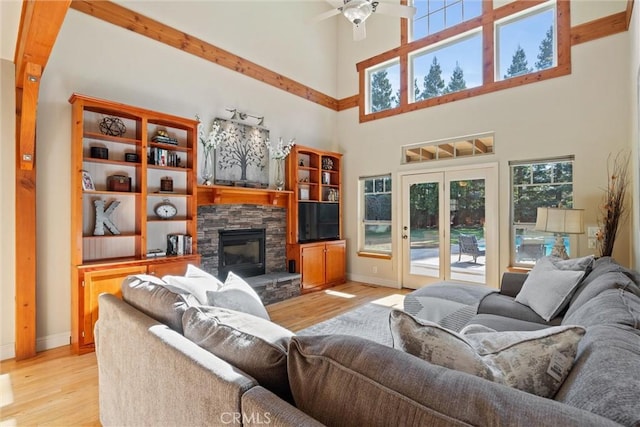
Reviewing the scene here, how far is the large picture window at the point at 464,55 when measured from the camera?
14.2 ft

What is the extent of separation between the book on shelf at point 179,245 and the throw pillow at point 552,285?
3.55 metres

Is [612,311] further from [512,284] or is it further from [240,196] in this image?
[240,196]

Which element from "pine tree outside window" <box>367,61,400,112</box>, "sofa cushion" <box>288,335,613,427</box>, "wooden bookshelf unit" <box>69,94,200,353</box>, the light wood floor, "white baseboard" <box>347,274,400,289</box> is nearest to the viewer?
"sofa cushion" <box>288,335,613,427</box>

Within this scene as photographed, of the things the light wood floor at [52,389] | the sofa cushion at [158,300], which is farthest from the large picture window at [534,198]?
the sofa cushion at [158,300]

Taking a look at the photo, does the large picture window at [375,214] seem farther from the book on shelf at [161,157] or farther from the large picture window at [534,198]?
the book on shelf at [161,157]

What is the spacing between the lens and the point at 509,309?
8.57 ft

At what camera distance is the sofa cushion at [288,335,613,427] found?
61cm

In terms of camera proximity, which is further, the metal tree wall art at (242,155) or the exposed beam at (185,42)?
the metal tree wall art at (242,155)

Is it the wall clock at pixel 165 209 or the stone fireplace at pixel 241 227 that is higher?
the wall clock at pixel 165 209

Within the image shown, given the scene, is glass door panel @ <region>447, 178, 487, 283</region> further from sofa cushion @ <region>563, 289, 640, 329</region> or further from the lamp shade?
sofa cushion @ <region>563, 289, 640, 329</region>

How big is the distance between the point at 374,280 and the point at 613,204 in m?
3.53

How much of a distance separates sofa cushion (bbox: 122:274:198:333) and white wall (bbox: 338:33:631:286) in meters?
4.48

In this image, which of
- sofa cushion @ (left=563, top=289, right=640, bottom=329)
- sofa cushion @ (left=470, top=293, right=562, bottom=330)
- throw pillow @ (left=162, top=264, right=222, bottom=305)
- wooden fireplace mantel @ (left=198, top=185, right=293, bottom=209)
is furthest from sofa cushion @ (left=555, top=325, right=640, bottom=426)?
wooden fireplace mantel @ (left=198, top=185, right=293, bottom=209)

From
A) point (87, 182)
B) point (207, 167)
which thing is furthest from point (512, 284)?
point (87, 182)
